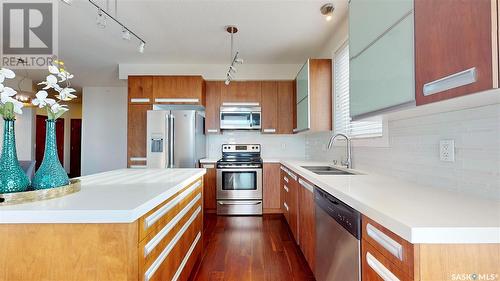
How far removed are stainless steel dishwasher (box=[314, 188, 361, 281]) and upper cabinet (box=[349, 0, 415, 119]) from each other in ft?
1.98

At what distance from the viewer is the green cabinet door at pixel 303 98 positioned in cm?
316

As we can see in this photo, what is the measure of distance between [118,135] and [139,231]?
5.48 metres

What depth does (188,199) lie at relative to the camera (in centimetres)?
184

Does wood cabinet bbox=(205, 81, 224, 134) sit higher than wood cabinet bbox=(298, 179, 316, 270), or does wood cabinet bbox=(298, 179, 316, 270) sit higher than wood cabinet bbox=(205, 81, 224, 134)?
wood cabinet bbox=(205, 81, 224, 134)

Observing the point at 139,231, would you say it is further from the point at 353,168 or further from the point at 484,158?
the point at 353,168

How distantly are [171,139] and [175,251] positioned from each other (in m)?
2.40

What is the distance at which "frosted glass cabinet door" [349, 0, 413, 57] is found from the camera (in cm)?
122

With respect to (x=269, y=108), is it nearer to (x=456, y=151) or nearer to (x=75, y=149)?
(x=456, y=151)

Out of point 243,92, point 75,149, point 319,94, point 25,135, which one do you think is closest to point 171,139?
point 243,92

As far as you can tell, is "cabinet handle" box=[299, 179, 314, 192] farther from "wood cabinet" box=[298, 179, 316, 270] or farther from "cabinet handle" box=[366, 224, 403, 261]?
"cabinet handle" box=[366, 224, 403, 261]

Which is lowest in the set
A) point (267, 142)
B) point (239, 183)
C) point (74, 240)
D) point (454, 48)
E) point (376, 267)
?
point (239, 183)

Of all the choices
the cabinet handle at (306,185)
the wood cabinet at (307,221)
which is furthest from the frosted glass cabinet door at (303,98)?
the wood cabinet at (307,221)

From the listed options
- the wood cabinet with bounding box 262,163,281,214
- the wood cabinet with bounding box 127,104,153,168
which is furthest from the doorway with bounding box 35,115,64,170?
the wood cabinet with bounding box 262,163,281,214

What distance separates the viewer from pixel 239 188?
12.7 ft
